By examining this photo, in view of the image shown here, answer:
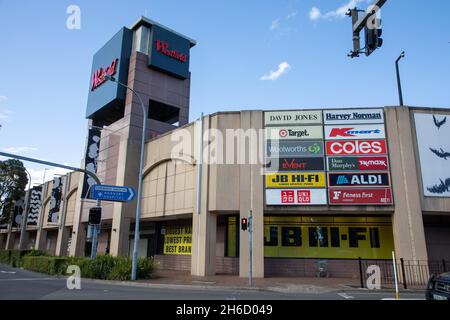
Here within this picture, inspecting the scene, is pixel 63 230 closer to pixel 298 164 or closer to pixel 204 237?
pixel 204 237

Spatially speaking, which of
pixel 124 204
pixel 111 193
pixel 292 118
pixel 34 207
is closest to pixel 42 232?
pixel 34 207

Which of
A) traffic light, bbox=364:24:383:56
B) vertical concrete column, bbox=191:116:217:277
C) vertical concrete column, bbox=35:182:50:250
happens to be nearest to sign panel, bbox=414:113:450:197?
vertical concrete column, bbox=191:116:217:277

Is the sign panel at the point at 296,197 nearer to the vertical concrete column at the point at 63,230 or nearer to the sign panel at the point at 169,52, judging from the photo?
the sign panel at the point at 169,52

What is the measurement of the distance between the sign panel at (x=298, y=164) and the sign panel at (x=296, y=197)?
140 cm

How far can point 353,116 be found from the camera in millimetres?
22234

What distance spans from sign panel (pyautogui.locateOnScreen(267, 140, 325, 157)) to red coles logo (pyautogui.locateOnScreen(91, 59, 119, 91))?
19.6m

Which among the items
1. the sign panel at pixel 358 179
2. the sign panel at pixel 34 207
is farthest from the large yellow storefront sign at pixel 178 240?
the sign panel at pixel 34 207

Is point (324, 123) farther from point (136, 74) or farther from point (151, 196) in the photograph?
point (136, 74)

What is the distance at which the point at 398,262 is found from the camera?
65.4 ft

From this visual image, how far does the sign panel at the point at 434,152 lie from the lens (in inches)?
811

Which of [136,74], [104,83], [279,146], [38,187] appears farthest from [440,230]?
[38,187]

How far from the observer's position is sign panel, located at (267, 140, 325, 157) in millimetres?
22000

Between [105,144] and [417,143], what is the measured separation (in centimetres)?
2709

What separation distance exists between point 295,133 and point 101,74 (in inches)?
923
